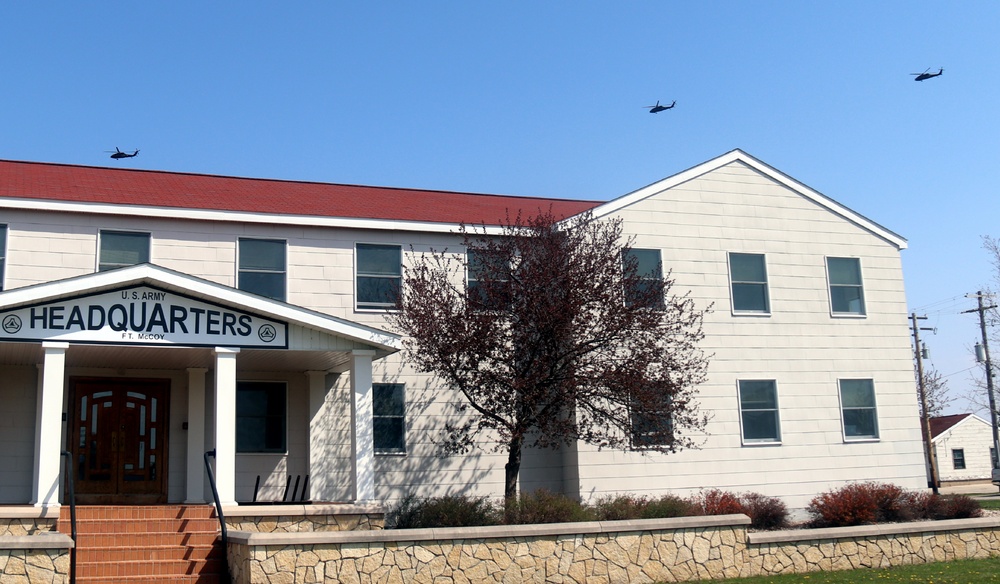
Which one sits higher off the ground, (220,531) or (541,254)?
(541,254)

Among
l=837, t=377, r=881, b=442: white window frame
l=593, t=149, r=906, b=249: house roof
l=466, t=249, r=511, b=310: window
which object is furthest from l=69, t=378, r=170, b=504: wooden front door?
l=837, t=377, r=881, b=442: white window frame

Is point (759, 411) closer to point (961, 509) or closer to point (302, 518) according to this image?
point (961, 509)

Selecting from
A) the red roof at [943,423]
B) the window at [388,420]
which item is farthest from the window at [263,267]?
the red roof at [943,423]

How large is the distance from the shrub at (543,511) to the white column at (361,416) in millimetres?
2365

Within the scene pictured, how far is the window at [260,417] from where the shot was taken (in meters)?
18.5

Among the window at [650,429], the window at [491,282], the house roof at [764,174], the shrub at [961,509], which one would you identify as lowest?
the shrub at [961,509]

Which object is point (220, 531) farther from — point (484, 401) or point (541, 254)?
point (541, 254)

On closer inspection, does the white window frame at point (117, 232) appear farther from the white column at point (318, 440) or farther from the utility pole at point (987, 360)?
the utility pole at point (987, 360)

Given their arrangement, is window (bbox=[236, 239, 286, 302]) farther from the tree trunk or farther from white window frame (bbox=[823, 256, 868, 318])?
white window frame (bbox=[823, 256, 868, 318])

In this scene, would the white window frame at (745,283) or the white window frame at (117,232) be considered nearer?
the white window frame at (117,232)

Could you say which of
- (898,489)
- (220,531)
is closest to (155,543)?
(220,531)

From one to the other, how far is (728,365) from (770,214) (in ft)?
12.2

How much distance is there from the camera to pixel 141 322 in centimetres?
1507

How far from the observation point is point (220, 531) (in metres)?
14.3
